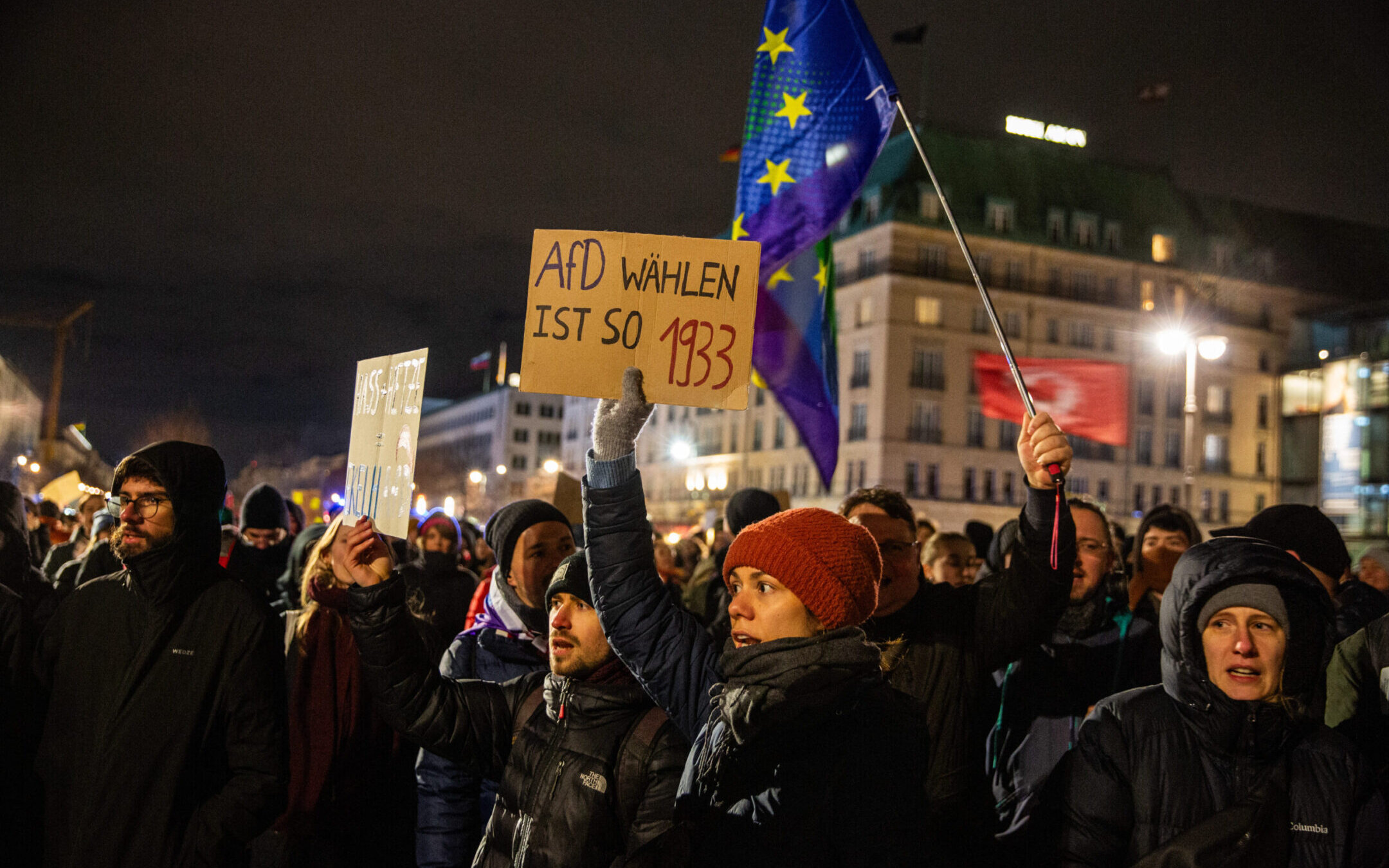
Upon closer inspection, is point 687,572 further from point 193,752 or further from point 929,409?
point 929,409

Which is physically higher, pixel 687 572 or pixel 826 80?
pixel 826 80

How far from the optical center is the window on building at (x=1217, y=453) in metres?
59.2

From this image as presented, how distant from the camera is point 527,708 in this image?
11.2 feet

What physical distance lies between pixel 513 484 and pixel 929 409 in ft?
194

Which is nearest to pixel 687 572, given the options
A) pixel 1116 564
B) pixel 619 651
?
pixel 1116 564

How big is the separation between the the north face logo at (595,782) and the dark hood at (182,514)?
1588 mm

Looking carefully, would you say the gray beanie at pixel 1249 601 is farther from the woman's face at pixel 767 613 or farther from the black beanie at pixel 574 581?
the black beanie at pixel 574 581

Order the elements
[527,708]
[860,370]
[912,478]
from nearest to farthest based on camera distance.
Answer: [527,708] < [912,478] < [860,370]

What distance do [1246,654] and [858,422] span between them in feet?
174

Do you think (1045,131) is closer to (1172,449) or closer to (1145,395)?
(1145,395)

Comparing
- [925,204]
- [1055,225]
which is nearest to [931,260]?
[925,204]

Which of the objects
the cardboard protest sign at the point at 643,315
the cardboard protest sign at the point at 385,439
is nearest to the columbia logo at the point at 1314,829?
the cardboard protest sign at the point at 643,315

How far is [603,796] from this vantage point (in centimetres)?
296

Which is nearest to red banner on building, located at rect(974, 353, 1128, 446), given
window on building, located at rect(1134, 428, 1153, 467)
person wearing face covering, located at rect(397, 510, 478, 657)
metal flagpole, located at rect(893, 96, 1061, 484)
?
person wearing face covering, located at rect(397, 510, 478, 657)
